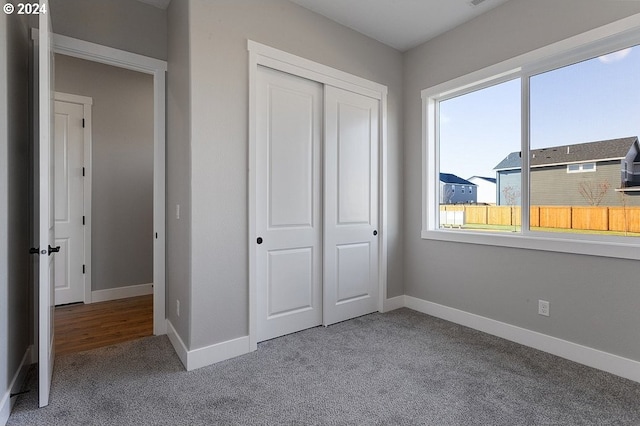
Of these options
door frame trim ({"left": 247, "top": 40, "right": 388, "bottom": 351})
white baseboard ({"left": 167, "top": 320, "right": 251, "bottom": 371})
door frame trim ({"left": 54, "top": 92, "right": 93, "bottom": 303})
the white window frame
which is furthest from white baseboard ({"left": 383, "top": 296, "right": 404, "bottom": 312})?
door frame trim ({"left": 54, "top": 92, "right": 93, "bottom": 303})

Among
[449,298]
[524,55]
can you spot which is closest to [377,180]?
[449,298]

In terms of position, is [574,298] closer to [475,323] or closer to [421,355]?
[475,323]

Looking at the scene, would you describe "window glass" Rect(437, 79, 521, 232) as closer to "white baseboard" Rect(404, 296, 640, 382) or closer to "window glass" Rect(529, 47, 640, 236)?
"window glass" Rect(529, 47, 640, 236)

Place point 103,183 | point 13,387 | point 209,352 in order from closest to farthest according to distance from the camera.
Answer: point 13,387 → point 209,352 → point 103,183

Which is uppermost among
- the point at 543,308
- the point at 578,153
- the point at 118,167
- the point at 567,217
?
the point at 118,167

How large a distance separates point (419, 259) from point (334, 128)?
1.67m

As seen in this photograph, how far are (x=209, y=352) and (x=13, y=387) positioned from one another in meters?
1.08

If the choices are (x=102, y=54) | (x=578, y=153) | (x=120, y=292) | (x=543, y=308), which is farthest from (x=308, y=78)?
(x=120, y=292)

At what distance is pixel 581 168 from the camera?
2.45m

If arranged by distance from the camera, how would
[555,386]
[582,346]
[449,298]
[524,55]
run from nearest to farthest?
[555,386] < [582,346] < [524,55] < [449,298]

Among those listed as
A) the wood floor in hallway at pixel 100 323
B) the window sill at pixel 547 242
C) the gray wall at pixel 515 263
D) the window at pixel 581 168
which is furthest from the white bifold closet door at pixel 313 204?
the window at pixel 581 168

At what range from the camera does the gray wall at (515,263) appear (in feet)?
7.30

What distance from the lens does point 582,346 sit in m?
2.36

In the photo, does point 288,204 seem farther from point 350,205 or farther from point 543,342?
point 543,342
